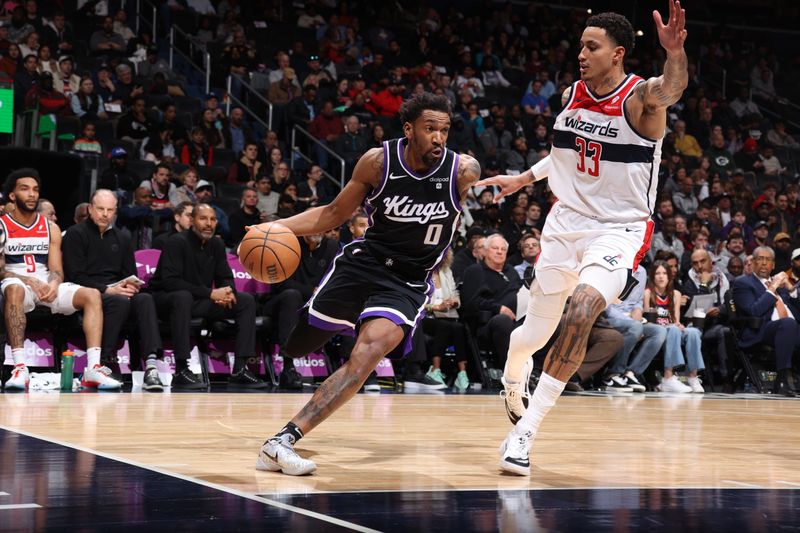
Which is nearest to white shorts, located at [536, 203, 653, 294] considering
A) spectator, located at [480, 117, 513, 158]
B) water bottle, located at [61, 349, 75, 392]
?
water bottle, located at [61, 349, 75, 392]

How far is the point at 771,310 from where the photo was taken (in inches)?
434

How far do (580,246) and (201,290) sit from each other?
4.96 metres

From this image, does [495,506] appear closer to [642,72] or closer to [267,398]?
[267,398]

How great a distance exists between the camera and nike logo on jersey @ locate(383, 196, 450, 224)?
4688 mm

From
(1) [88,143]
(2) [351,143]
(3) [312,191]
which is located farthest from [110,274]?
(2) [351,143]

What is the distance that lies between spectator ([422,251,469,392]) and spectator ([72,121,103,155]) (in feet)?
15.1

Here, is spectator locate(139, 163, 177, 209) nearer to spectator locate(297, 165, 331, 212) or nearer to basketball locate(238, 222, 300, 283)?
spectator locate(297, 165, 331, 212)

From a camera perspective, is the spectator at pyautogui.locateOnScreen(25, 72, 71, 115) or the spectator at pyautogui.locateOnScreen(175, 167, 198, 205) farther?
the spectator at pyautogui.locateOnScreen(25, 72, 71, 115)

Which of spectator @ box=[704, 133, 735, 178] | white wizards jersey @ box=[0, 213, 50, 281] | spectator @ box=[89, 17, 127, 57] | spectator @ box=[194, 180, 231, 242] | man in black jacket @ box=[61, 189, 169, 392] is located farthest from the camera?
spectator @ box=[704, 133, 735, 178]

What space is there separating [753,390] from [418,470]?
826 cm

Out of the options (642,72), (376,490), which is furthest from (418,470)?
(642,72)

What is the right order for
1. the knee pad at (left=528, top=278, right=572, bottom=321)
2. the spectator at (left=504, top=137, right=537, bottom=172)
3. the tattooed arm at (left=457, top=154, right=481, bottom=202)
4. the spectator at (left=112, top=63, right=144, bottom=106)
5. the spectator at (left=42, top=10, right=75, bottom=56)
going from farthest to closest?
the spectator at (left=504, top=137, right=537, bottom=172) → the spectator at (left=42, top=10, right=75, bottom=56) → the spectator at (left=112, top=63, right=144, bottom=106) → the knee pad at (left=528, top=278, right=572, bottom=321) → the tattooed arm at (left=457, top=154, right=481, bottom=202)

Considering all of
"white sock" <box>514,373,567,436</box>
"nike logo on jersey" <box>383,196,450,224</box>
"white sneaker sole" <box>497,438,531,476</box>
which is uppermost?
"nike logo on jersey" <box>383,196,450,224</box>

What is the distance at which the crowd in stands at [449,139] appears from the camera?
35.0ft
